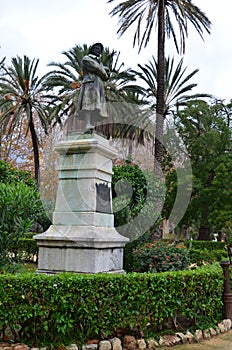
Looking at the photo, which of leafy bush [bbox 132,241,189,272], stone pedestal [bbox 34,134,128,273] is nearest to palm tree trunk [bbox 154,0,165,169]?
leafy bush [bbox 132,241,189,272]

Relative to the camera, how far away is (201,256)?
10.5 meters

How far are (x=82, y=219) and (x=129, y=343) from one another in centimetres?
269

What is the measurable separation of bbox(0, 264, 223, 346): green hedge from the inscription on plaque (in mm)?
2281

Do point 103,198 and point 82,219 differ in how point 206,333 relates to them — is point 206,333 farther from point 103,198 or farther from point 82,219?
point 103,198

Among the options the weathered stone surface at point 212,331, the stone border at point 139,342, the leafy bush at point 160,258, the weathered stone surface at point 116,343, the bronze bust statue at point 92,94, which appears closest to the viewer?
the stone border at point 139,342

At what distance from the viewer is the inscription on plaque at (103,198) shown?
7551 mm

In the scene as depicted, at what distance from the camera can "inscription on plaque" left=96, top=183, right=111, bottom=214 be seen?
24.8ft

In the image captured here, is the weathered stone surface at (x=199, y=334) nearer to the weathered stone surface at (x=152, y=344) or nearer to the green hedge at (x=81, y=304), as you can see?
the green hedge at (x=81, y=304)

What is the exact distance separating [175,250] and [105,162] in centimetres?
279

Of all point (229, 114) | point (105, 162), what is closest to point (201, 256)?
point (105, 162)

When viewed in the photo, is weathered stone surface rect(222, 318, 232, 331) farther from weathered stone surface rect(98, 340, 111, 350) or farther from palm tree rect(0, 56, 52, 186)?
palm tree rect(0, 56, 52, 186)

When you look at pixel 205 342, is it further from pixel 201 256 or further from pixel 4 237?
pixel 201 256

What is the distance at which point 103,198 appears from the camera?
25.5ft

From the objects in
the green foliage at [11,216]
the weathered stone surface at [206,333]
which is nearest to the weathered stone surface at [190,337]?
the weathered stone surface at [206,333]
